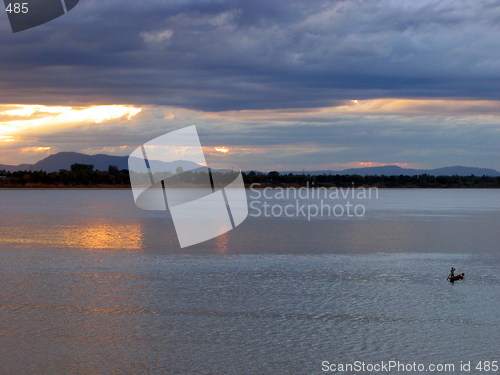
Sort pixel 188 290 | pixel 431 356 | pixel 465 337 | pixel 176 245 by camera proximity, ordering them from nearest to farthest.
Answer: pixel 431 356 < pixel 465 337 < pixel 188 290 < pixel 176 245

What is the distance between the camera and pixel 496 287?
58.0 ft

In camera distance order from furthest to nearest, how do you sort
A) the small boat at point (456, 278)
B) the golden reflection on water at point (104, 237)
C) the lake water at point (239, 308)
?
1. the golden reflection on water at point (104, 237)
2. the small boat at point (456, 278)
3. the lake water at point (239, 308)

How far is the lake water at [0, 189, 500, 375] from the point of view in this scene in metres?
11.0

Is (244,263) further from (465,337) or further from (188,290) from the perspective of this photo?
(465,337)

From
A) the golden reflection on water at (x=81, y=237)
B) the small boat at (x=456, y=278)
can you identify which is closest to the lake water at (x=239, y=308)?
the small boat at (x=456, y=278)

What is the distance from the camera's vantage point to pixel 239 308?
1465 cm

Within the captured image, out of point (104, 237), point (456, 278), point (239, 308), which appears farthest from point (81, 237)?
point (456, 278)

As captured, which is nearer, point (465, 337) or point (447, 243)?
point (465, 337)

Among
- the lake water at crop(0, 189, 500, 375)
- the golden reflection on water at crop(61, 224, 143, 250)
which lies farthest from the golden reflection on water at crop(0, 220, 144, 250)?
the lake water at crop(0, 189, 500, 375)

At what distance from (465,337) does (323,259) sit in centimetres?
1151

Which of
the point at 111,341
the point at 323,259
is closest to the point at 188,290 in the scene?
the point at 111,341

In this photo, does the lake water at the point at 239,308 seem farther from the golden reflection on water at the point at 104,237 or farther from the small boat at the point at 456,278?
the golden reflection on water at the point at 104,237

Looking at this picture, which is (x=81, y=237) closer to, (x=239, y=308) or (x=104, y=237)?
(x=104, y=237)

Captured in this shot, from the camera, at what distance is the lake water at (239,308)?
1105 centimetres
